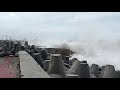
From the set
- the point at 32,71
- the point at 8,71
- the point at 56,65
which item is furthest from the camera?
the point at 8,71

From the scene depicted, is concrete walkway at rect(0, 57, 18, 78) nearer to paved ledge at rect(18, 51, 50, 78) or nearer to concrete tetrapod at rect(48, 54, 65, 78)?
paved ledge at rect(18, 51, 50, 78)

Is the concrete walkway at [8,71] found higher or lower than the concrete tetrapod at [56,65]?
lower

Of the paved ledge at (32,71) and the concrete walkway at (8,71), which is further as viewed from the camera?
the concrete walkway at (8,71)

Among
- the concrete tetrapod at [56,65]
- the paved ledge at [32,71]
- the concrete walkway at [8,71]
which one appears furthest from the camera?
the concrete walkway at [8,71]

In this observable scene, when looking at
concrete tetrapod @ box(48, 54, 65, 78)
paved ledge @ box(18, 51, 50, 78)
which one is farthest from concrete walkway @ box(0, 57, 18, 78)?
concrete tetrapod @ box(48, 54, 65, 78)

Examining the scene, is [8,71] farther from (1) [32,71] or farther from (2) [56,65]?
(1) [32,71]

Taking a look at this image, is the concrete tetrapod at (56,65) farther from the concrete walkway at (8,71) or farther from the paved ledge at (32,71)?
the concrete walkway at (8,71)

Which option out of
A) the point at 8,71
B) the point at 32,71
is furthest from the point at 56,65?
the point at 8,71

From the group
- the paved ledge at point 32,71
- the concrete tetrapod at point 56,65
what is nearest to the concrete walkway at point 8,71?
the paved ledge at point 32,71

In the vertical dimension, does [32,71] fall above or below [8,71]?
above

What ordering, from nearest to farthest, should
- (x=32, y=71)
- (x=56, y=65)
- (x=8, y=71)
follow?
(x=32, y=71) < (x=56, y=65) < (x=8, y=71)

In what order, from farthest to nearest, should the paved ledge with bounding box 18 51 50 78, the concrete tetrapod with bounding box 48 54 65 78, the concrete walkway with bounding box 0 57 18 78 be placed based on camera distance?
the concrete walkway with bounding box 0 57 18 78
the concrete tetrapod with bounding box 48 54 65 78
the paved ledge with bounding box 18 51 50 78

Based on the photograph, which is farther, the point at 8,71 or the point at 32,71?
the point at 8,71
